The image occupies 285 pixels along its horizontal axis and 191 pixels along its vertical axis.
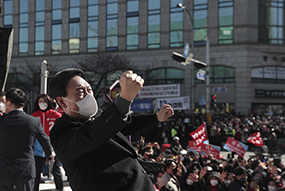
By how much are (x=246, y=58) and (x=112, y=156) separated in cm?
3439

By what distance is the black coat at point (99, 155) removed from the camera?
5.32 feet

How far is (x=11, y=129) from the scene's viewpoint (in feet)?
13.4

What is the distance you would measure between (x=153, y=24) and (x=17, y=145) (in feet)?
112

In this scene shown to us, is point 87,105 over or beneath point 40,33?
beneath

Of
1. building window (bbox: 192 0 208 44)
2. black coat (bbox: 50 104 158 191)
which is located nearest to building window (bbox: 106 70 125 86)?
building window (bbox: 192 0 208 44)

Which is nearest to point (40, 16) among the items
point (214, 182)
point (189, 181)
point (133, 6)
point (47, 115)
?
point (133, 6)

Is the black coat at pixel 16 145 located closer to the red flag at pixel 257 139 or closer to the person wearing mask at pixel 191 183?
the person wearing mask at pixel 191 183

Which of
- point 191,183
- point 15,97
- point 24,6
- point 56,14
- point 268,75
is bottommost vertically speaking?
point 191,183

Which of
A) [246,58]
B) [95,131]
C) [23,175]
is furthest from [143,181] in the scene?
[246,58]

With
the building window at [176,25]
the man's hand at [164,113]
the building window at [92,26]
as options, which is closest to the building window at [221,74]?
the building window at [176,25]

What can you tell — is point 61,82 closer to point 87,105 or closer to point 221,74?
point 87,105

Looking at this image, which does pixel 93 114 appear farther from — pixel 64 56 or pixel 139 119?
pixel 64 56

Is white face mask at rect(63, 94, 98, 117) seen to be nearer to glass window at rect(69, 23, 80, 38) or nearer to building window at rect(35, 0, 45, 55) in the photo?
glass window at rect(69, 23, 80, 38)

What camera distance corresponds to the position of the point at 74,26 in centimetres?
3981
